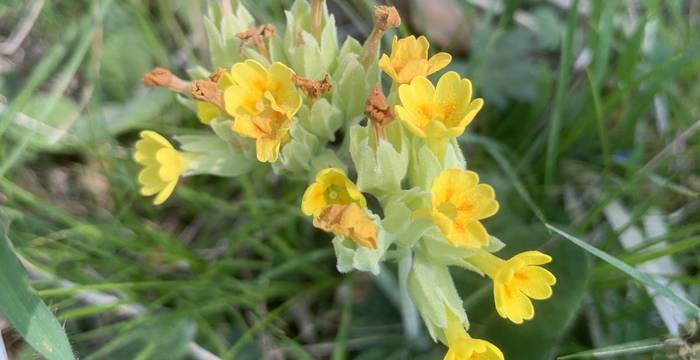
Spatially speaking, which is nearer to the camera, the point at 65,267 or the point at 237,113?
the point at 237,113

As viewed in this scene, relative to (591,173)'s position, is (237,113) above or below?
above

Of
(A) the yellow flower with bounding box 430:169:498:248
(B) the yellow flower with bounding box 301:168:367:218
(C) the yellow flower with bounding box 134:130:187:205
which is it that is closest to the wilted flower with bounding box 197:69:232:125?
(C) the yellow flower with bounding box 134:130:187:205

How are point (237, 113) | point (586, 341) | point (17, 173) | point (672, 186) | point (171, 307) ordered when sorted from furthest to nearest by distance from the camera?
point (17, 173) → point (171, 307) → point (586, 341) → point (672, 186) → point (237, 113)

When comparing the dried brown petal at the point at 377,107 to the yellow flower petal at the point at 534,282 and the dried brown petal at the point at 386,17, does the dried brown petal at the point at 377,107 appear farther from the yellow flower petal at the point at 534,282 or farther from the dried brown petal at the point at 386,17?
the yellow flower petal at the point at 534,282

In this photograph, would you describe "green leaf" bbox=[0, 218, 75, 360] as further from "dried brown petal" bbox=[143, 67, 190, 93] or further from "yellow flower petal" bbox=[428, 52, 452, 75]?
"yellow flower petal" bbox=[428, 52, 452, 75]

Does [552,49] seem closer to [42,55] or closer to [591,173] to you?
[591,173]

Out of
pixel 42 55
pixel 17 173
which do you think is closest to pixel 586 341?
pixel 17 173
